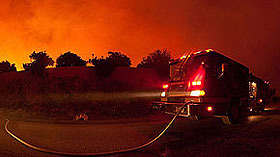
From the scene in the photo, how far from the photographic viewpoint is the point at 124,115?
40.3 feet

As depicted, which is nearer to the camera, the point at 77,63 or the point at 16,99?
the point at 16,99

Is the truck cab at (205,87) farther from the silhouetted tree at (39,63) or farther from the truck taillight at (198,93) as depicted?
the silhouetted tree at (39,63)

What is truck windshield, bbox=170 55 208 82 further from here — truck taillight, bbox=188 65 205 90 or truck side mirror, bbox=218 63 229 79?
truck side mirror, bbox=218 63 229 79

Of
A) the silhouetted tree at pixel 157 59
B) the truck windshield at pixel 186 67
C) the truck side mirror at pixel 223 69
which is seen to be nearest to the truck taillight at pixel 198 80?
the truck windshield at pixel 186 67

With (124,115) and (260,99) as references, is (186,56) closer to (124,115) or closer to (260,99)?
(124,115)

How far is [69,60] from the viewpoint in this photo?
98.4 feet

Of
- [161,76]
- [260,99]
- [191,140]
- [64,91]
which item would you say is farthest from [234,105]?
[161,76]

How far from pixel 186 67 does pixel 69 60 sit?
84.0ft

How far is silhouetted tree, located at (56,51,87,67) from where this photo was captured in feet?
97.6

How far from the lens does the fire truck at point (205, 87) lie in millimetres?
6824

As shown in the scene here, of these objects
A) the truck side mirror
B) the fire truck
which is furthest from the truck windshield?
the truck side mirror

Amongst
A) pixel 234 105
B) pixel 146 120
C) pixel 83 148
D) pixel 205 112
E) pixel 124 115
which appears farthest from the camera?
pixel 124 115

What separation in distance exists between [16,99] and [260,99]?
1984 cm

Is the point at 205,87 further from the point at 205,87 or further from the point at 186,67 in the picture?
the point at 186,67
